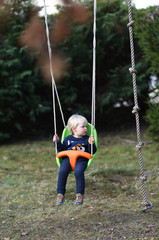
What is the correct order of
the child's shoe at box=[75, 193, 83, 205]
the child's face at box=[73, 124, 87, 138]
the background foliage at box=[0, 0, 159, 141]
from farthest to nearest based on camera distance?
1. the background foliage at box=[0, 0, 159, 141]
2. the child's face at box=[73, 124, 87, 138]
3. the child's shoe at box=[75, 193, 83, 205]

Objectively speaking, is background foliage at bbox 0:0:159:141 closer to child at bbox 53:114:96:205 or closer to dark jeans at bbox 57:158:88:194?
child at bbox 53:114:96:205

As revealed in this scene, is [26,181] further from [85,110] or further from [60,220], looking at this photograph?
[85,110]

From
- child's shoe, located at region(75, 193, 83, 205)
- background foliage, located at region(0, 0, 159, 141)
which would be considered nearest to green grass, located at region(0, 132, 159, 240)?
child's shoe, located at region(75, 193, 83, 205)

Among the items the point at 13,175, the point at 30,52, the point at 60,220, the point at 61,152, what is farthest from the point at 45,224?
the point at 30,52

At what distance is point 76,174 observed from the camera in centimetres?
277

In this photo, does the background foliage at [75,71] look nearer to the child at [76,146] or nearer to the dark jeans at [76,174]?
the child at [76,146]

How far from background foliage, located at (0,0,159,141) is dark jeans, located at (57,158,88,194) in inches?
187

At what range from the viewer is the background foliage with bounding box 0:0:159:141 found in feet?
24.8

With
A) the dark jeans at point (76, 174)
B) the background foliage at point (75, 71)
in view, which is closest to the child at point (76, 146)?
the dark jeans at point (76, 174)

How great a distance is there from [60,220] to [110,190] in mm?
1175

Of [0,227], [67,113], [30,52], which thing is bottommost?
[0,227]

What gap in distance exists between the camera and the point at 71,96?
26.3 feet

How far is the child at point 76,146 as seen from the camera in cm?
278

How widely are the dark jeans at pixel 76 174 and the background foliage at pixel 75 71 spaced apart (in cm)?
476
